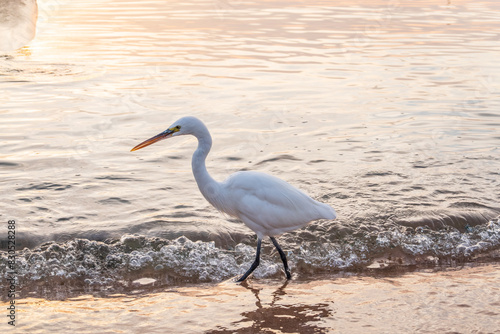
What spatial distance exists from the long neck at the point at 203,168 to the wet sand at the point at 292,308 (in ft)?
2.53

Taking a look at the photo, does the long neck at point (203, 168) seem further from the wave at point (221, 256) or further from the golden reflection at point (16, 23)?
the golden reflection at point (16, 23)

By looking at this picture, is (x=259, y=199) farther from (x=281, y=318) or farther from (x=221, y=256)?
(x=281, y=318)

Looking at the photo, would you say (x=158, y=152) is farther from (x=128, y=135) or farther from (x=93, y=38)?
(x=93, y=38)

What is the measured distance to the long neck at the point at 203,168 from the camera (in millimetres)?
5098

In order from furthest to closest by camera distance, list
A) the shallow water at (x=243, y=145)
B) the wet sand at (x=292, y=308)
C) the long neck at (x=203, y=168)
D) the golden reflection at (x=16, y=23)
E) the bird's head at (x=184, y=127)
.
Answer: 1. the golden reflection at (x=16, y=23)
2. the shallow water at (x=243, y=145)
3. the long neck at (x=203, y=168)
4. the bird's head at (x=184, y=127)
5. the wet sand at (x=292, y=308)

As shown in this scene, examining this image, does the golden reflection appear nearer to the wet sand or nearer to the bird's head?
the bird's head

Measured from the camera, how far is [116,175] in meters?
7.23

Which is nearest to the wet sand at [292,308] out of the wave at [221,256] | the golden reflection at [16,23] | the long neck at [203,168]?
the wave at [221,256]

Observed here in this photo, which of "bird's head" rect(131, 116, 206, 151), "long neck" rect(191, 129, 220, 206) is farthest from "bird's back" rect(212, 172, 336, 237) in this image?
"bird's head" rect(131, 116, 206, 151)

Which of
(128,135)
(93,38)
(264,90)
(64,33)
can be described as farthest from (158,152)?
(64,33)

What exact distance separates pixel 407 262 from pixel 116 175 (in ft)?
11.5

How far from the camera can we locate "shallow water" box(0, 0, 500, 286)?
5.64 metres

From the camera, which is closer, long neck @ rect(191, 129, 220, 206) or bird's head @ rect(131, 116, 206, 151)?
bird's head @ rect(131, 116, 206, 151)

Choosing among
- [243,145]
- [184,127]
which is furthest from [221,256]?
[243,145]
